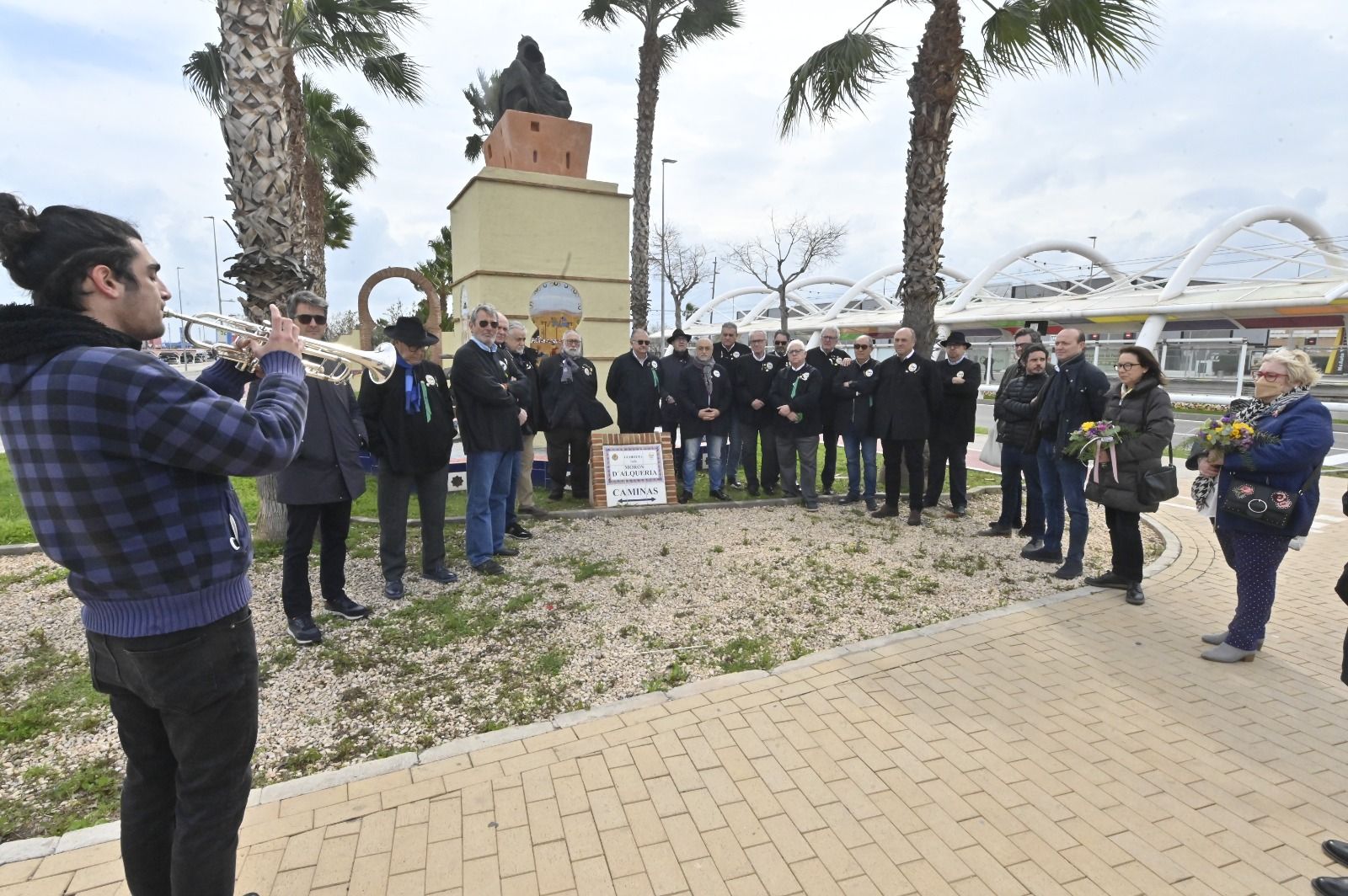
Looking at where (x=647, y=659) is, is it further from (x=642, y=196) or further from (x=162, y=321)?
(x=642, y=196)

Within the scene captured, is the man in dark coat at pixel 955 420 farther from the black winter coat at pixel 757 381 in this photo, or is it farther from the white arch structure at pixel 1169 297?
the white arch structure at pixel 1169 297

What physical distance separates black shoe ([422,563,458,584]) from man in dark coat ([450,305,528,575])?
0.28m

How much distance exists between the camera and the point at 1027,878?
233cm

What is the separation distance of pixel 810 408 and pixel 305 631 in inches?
211

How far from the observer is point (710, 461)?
8.21m

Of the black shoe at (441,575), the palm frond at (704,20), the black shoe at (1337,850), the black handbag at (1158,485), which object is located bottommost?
the black shoe at (1337,850)

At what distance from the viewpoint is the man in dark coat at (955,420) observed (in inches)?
287

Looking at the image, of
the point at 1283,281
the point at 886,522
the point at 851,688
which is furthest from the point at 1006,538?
the point at 1283,281

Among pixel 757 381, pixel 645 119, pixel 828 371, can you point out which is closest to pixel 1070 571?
pixel 828 371

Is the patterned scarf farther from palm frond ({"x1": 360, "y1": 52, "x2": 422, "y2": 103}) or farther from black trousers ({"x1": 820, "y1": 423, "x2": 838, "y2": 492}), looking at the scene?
palm frond ({"x1": 360, "y1": 52, "x2": 422, "y2": 103})

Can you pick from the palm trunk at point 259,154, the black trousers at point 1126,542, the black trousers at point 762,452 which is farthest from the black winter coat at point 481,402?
the black trousers at point 1126,542

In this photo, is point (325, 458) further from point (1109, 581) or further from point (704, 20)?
point (704, 20)

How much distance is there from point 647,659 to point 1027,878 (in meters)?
2.13

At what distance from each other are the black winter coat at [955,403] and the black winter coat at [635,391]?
10.1 feet
